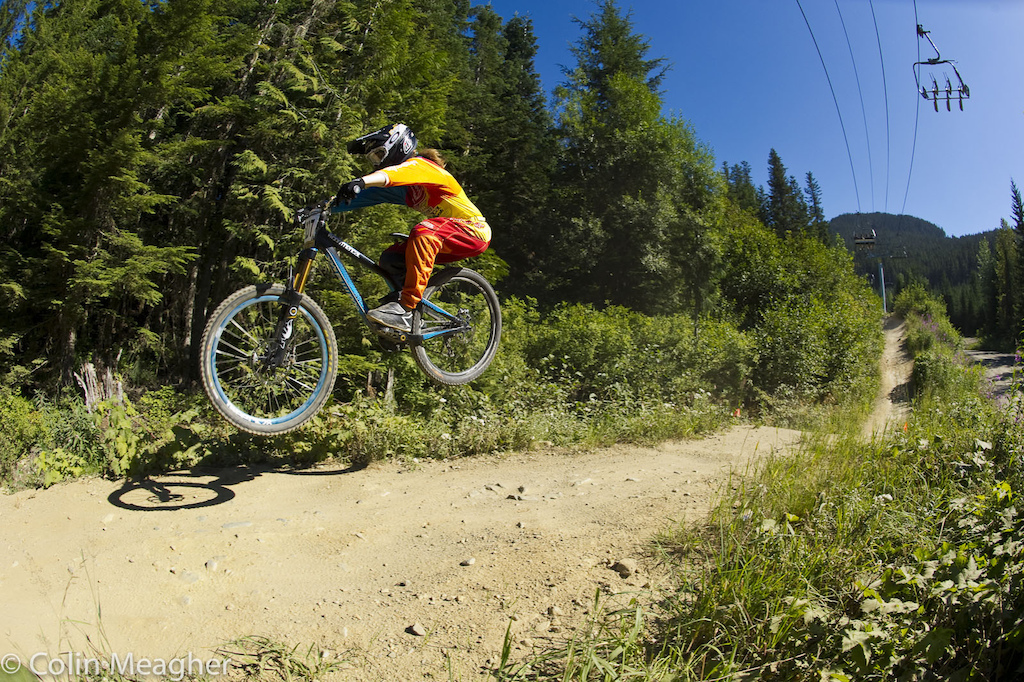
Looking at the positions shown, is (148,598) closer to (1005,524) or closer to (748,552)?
(748,552)

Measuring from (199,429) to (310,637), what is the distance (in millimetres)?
3353

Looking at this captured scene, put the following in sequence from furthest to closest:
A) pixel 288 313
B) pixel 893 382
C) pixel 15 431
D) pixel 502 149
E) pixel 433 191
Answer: pixel 893 382, pixel 502 149, pixel 15 431, pixel 433 191, pixel 288 313

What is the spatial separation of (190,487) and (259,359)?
5.77 ft

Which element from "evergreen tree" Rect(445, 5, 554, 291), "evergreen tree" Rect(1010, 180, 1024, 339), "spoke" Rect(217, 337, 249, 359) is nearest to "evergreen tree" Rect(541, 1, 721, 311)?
"evergreen tree" Rect(445, 5, 554, 291)

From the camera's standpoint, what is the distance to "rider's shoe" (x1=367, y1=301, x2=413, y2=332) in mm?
4211

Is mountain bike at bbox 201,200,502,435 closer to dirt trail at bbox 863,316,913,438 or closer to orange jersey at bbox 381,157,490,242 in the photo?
orange jersey at bbox 381,157,490,242

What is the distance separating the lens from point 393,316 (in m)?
4.29

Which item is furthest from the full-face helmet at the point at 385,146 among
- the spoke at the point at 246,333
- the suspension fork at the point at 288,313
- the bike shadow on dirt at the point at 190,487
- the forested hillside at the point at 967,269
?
the forested hillside at the point at 967,269

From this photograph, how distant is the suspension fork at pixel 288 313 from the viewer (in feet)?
12.7

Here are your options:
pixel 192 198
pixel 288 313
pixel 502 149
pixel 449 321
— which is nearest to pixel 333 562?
pixel 288 313

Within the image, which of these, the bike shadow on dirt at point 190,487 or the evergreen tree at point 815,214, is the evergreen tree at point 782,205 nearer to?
the evergreen tree at point 815,214

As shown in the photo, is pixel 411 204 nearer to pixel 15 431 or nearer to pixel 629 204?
pixel 15 431

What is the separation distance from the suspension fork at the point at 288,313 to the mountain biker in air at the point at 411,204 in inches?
18.1

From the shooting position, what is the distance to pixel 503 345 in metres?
10.8
